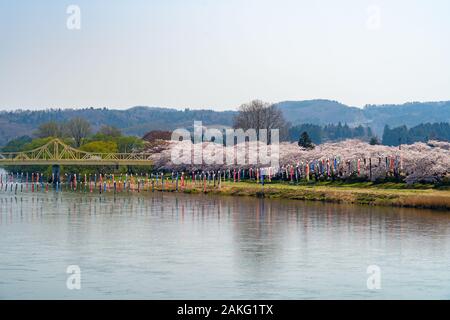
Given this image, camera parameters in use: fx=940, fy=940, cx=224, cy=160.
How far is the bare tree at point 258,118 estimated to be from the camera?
18062cm

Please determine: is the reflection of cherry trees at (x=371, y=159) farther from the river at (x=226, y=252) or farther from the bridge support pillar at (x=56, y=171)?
the bridge support pillar at (x=56, y=171)

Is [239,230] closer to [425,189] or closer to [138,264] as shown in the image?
[138,264]

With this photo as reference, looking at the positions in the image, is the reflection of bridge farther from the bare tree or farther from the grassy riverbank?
the grassy riverbank

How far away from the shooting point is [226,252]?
58.5m

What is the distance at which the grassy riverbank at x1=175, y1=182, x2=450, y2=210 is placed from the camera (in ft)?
289

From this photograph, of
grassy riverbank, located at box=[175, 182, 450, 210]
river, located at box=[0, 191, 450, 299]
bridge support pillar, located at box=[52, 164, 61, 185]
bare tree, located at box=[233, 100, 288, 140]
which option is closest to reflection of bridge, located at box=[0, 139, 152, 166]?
bridge support pillar, located at box=[52, 164, 61, 185]

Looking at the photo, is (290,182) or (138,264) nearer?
(138,264)

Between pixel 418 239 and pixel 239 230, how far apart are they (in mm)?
13909

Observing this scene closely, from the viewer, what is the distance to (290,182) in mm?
125688

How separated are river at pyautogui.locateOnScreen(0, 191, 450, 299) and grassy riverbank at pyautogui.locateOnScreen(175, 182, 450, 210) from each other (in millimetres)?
3083

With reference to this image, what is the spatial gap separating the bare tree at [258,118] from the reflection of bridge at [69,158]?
2023 cm

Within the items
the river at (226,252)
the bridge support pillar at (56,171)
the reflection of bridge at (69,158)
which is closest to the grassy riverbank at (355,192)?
the river at (226,252)

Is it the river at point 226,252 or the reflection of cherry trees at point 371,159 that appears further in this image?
the reflection of cherry trees at point 371,159

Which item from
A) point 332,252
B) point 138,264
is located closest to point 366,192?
point 332,252
